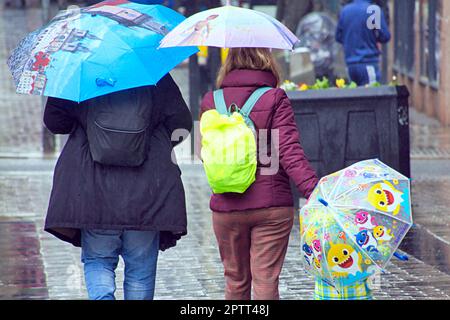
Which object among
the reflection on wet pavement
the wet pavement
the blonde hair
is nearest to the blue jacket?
the wet pavement

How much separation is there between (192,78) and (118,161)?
1019 cm

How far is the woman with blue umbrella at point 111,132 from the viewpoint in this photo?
18.8ft

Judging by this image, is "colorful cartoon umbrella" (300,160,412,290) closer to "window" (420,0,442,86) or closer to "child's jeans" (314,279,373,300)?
"child's jeans" (314,279,373,300)

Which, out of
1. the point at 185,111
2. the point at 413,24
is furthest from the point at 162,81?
the point at 413,24

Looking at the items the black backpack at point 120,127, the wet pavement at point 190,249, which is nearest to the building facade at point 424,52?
the wet pavement at point 190,249

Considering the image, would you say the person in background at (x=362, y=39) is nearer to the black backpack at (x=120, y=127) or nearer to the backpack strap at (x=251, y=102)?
the backpack strap at (x=251, y=102)

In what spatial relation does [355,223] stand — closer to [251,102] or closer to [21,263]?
[251,102]

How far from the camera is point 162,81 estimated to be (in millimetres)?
5938

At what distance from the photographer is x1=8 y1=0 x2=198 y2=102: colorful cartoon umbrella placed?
5684 mm

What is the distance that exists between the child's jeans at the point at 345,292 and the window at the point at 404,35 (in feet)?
48.7

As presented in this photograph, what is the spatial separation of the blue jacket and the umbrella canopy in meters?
7.90

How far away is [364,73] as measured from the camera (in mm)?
13977

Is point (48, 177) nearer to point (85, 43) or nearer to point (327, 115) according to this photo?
point (327, 115)

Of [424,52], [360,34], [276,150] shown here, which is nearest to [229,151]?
[276,150]
